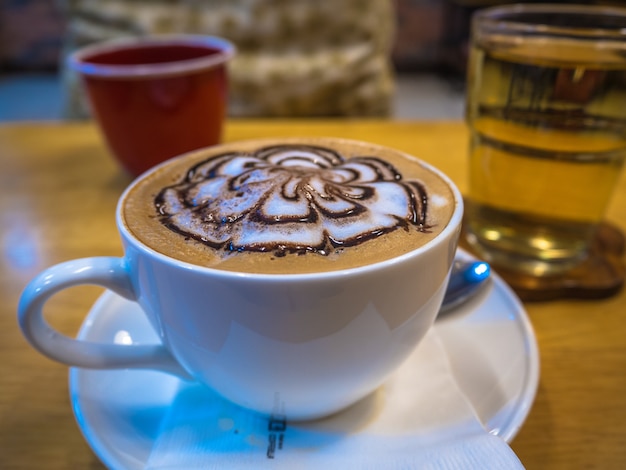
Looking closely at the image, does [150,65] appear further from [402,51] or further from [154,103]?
[402,51]

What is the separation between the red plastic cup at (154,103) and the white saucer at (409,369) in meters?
0.41

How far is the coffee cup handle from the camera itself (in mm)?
442

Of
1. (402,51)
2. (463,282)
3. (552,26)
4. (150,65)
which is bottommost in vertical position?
(402,51)

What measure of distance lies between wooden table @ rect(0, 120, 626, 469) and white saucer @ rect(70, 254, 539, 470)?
5 cm

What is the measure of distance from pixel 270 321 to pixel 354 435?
0.16 metres

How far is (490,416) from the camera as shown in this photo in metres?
0.48

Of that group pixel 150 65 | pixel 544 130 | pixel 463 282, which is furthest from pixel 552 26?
pixel 150 65

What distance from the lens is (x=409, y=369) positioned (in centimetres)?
Result: 55

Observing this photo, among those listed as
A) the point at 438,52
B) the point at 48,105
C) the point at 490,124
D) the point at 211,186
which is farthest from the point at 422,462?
the point at 438,52

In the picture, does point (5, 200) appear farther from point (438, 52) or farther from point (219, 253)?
point (438, 52)

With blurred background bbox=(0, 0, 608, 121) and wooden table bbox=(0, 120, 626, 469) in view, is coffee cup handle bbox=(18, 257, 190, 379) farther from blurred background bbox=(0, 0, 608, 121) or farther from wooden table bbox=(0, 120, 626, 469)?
blurred background bbox=(0, 0, 608, 121)

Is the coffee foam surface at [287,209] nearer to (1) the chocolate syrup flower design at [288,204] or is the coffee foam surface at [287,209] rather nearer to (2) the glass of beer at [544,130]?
(1) the chocolate syrup flower design at [288,204]

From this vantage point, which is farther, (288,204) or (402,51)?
(402,51)

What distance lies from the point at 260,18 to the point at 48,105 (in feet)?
8.67
